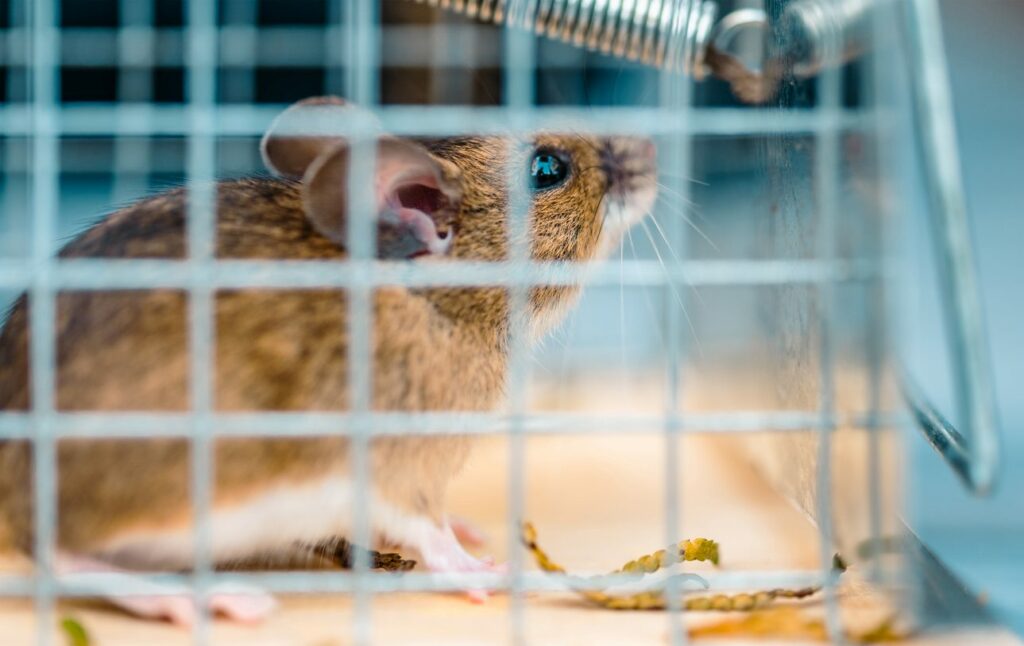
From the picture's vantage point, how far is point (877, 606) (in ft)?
2.54

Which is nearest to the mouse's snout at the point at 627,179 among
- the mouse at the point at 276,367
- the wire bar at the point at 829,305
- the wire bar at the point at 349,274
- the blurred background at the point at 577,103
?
A: the mouse at the point at 276,367

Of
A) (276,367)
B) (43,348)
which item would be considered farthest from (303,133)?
(43,348)

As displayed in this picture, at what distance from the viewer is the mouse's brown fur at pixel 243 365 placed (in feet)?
2.88

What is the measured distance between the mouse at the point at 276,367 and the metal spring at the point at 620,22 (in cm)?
12

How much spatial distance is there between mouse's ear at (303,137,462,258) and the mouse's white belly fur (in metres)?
0.21

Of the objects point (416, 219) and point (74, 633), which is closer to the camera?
point (74, 633)

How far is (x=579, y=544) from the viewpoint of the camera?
1.10m

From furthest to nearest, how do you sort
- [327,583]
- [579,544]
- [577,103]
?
[577,103] < [579,544] < [327,583]

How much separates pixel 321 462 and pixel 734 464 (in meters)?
0.83

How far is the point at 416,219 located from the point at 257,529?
29 cm

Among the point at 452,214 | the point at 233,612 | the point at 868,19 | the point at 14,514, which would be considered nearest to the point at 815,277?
the point at 868,19

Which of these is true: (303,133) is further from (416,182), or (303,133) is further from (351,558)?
(351,558)

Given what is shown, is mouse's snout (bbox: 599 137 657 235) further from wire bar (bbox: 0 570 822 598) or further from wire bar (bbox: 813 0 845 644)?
wire bar (bbox: 0 570 822 598)

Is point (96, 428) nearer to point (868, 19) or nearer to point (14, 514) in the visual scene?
point (14, 514)
